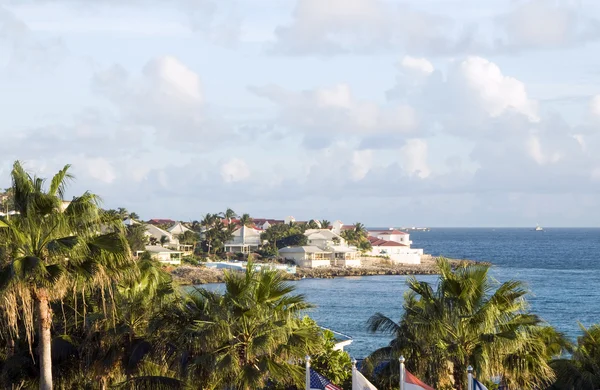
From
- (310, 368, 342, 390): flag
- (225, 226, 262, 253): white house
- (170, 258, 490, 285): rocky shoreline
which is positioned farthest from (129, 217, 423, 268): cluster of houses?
(310, 368, 342, 390): flag

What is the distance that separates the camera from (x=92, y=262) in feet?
49.8

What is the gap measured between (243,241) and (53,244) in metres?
124

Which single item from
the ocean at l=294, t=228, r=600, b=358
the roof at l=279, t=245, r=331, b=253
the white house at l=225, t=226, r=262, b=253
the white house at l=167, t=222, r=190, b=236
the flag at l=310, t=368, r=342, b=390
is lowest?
the ocean at l=294, t=228, r=600, b=358

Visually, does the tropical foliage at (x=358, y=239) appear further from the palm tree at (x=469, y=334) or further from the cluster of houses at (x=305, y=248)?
the palm tree at (x=469, y=334)

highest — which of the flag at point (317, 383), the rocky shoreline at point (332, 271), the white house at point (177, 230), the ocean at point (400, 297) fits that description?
the white house at point (177, 230)

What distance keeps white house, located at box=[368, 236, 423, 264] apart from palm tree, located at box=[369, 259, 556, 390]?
12716 cm

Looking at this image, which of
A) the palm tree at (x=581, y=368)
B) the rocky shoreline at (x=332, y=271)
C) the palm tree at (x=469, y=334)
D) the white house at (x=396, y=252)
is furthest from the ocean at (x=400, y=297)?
the palm tree at (x=469, y=334)

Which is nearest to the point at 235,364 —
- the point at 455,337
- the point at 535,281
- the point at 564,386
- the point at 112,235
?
the point at 112,235

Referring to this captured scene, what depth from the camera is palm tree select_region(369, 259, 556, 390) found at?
16.6 m

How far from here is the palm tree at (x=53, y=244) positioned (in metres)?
14.8

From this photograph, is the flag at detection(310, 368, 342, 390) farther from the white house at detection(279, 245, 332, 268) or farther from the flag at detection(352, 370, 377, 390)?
the white house at detection(279, 245, 332, 268)

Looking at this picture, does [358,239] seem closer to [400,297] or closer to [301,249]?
[301,249]

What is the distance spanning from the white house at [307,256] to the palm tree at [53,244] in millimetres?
114544

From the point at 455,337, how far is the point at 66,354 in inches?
321
